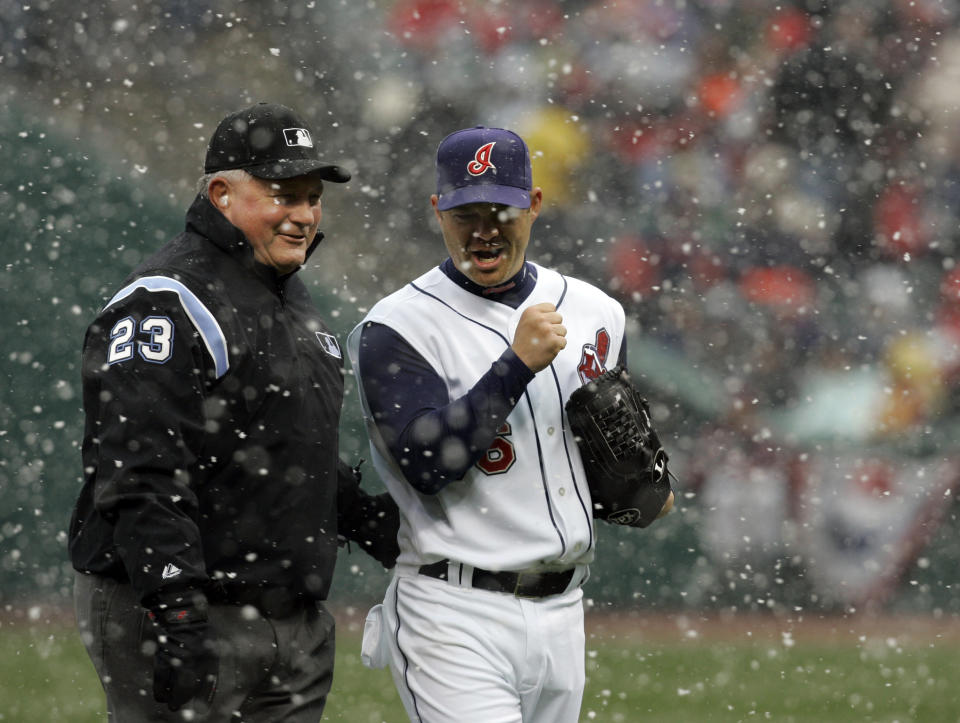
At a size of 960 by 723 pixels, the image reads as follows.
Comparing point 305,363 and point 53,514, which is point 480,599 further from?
point 53,514

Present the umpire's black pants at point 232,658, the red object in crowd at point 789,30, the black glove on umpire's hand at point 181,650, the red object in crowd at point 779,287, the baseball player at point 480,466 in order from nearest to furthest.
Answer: the black glove on umpire's hand at point 181,650, the umpire's black pants at point 232,658, the baseball player at point 480,466, the red object in crowd at point 779,287, the red object in crowd at point 789,30

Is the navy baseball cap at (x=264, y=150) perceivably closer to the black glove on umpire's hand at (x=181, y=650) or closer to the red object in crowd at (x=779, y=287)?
the black glove on umpire's hand at (x=181, y=650)

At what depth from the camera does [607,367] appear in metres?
3.10

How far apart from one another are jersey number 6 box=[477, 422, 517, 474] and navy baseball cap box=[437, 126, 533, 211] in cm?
50

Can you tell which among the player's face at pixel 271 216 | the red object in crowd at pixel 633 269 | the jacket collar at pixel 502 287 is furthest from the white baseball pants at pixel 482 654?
the red object in crowd at pixel 633 269

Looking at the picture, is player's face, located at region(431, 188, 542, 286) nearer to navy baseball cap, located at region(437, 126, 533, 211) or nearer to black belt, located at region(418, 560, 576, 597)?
navy baseball cap, located at region(437, 126, 533, 211)

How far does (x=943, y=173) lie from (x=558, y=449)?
5.51m

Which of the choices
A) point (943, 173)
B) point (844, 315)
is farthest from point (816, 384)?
point (943, 173)

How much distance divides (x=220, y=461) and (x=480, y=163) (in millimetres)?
868

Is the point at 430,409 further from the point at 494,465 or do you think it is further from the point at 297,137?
the point at 297,137

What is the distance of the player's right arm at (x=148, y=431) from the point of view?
7.96 ft

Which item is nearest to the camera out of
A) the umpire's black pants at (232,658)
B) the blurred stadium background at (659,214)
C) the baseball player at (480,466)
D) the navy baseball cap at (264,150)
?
the umpire's black pants at (232,658)

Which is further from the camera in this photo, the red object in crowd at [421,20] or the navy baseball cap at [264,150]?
the red object in crowd at [421,20]

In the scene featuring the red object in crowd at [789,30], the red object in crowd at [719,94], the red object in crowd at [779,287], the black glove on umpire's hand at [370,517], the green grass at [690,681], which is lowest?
the green grass at [690,681]
